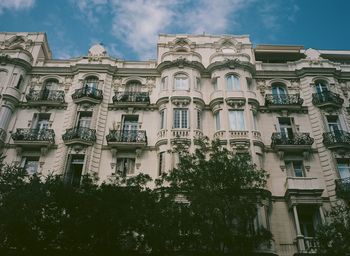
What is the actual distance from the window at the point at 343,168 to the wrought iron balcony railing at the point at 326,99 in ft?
16.5

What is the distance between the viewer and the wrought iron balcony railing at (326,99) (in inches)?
1190

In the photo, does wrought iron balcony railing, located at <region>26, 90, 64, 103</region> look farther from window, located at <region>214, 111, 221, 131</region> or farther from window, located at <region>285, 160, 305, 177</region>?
window, located at <region>285, 160, 305, 177</region>

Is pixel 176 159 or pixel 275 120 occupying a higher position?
A: pixel 275 120

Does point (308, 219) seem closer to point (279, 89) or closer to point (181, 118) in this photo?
point (181, 118)

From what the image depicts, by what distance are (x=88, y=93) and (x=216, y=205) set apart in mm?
16118

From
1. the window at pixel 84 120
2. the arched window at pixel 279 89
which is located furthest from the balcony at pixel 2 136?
the arched window at pixel 279 89

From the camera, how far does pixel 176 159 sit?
26484 millimetres

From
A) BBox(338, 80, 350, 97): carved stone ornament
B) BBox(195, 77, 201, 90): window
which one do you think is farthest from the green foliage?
BBox(338, 80, 350, 97): carved stone ornament

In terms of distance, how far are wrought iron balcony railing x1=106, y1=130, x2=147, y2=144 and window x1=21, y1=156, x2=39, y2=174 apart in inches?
206

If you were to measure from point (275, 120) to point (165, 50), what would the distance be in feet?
37.8

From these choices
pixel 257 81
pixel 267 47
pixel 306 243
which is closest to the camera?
pixel 306 243

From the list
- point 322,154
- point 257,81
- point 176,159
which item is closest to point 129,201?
point 176,159

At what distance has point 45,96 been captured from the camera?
3128cm

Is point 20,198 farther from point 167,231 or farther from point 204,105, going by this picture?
point 204,105
